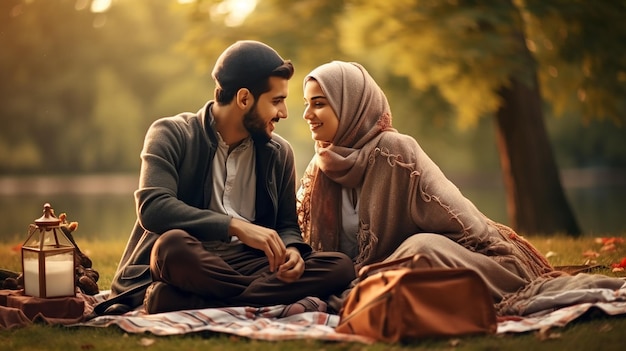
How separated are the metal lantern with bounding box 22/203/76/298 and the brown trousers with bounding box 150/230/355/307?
48 centimetres

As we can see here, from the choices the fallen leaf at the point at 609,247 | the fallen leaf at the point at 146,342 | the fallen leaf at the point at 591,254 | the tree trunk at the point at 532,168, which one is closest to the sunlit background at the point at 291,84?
the tree trunk at the point at 532,168

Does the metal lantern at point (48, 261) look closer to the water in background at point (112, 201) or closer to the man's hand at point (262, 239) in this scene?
the man's hand at point (262, 239)

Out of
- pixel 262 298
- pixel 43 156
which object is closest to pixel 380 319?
pixel 262 298

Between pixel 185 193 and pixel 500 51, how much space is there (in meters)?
4.98

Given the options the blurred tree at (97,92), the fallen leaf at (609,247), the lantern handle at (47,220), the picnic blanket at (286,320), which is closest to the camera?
the picnic blanket at (286,320)

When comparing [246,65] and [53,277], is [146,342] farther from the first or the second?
[246,65]

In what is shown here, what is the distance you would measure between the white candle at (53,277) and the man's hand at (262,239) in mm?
924

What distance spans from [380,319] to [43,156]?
28.3 metres

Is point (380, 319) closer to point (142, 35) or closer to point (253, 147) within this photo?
point (253, 147)

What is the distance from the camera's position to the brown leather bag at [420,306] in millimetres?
3938

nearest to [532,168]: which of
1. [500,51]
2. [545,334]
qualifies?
[500,51]

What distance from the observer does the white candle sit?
470 cm

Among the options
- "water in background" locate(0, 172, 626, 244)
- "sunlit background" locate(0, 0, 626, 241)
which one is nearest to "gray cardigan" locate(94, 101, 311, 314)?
"sunlit background" locate(0, 0, 626, 241)

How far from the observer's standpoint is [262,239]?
4.49 metres
